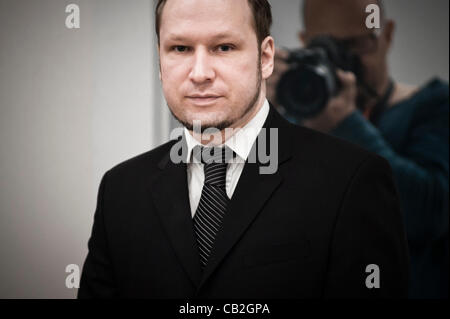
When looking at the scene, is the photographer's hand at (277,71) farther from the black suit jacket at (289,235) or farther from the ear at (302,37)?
the black suit jacket at (289,235)

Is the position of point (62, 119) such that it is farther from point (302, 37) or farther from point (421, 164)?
point (421, 164)

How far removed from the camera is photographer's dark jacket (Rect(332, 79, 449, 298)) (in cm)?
130

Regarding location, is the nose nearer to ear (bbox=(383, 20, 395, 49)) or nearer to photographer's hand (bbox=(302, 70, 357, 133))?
photographer's hand (bbox=(302, 70, 357, 133))

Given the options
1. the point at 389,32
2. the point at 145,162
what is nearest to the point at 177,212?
the point at 145,162

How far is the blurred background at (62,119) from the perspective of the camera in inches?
43.6

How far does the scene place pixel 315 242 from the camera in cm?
67

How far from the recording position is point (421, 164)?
1.30 metres

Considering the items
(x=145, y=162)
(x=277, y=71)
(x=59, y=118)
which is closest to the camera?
(x=145, y=162)

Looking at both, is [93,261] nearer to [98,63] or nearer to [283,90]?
[98,63]

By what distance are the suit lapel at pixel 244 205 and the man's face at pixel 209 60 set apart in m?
0.10

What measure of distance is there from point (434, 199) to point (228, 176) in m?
0.88

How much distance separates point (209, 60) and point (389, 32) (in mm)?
895

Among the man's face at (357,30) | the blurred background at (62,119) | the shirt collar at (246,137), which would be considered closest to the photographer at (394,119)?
the man's face at (357,30)
